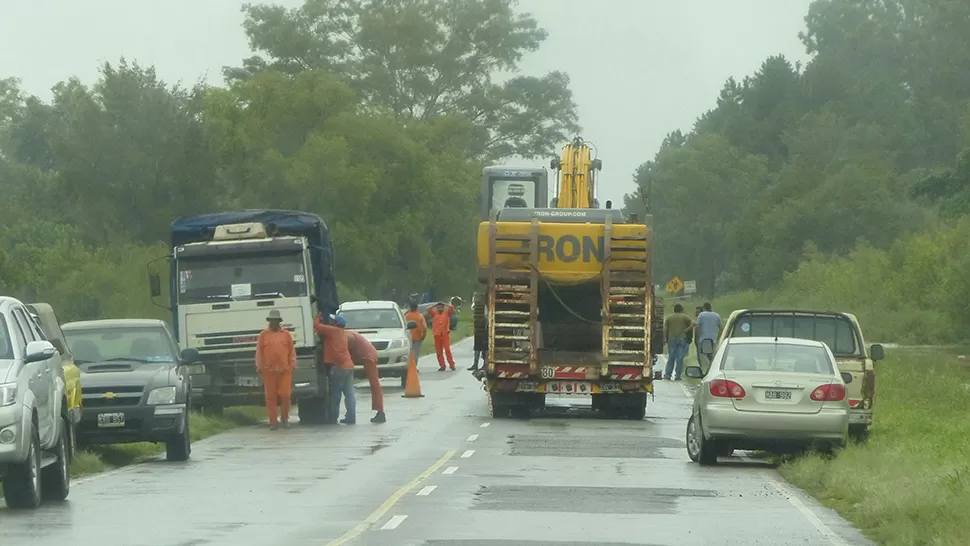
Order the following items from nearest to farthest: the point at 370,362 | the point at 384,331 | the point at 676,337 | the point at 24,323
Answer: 1. the point at 24,323
2. the point at 370,362
3. the point at 384,331
4. the point at 676,337

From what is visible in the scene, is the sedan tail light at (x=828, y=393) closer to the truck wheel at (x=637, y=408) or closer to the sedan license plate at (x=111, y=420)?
the sedan license plate at (x=111, y=420)

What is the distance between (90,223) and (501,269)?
1237 inches

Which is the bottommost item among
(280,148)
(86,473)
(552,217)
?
(86,473)

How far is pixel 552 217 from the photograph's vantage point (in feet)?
99.6

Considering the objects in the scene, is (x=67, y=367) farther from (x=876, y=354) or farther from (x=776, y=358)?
(x=876, y=354)

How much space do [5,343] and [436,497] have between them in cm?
412

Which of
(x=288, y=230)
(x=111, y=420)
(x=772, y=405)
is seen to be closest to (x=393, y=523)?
(x=772, y=405)

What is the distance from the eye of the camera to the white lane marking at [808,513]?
14.6 m

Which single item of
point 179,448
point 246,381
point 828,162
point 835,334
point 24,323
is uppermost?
point 828,162

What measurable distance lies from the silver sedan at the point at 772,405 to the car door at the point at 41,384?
7512mm

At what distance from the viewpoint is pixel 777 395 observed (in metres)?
21.1

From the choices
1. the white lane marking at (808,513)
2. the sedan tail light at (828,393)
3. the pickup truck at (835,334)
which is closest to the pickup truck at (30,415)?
the white lane marking at (808,513)

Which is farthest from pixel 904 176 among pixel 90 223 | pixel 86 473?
pixel 86 473

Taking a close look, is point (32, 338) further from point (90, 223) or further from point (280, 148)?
point (280, 148)
